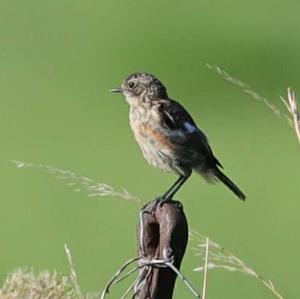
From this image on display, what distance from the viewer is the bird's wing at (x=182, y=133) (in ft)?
16.2

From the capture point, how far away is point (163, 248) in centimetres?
336

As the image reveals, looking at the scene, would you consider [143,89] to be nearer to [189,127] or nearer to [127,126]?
[189,127]

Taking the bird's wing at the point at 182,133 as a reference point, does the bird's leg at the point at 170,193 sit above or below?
below

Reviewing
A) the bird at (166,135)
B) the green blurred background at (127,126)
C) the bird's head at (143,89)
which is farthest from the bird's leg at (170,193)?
the green blurred background at (127,126)

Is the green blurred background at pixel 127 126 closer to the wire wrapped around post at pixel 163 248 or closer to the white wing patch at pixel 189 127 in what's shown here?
the white wing patch at pixel 189 127

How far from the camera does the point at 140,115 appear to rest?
16.9ft

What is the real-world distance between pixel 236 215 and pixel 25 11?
560 centimetres

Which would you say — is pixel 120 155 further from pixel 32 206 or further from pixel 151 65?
pixel 151 65

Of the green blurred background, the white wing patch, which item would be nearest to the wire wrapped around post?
the white wing patch

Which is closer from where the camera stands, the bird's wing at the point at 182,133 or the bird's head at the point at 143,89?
the bird's wing at the point at 182,133

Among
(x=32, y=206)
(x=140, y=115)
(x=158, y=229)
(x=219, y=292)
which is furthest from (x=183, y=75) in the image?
(x=158, y=229)

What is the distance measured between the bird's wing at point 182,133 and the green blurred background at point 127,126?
2.61m

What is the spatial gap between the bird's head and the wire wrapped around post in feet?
5.36

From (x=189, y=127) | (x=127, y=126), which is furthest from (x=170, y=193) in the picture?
(x=127, y=126)
